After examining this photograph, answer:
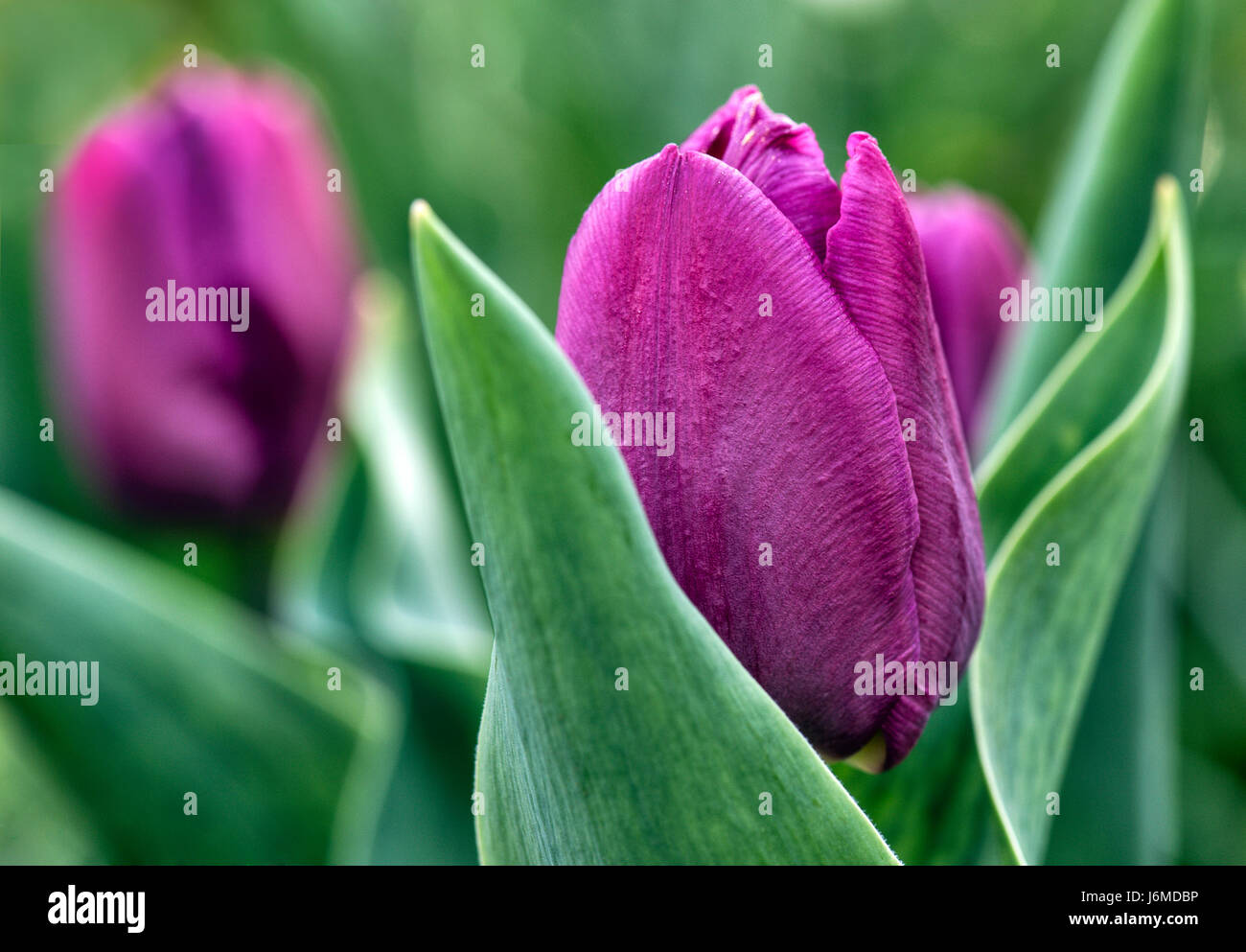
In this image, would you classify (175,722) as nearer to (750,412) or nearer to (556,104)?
(750,412)

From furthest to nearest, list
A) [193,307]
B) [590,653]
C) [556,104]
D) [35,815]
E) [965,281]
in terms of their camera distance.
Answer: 1. [556,104]
2. [35,815]
3. [193,307]
4. [965,281]
5. [590,653]

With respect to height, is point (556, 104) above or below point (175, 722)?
above

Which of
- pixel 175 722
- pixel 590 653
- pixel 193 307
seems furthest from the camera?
pixel 193 307

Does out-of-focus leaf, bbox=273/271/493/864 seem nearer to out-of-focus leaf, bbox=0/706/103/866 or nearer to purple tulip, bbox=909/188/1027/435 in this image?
out-of-focus leaf, bbox=0/706/103/866

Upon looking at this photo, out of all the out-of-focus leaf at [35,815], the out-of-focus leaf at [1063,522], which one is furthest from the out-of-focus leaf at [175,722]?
the out-of-focus leaf at [1063,522]

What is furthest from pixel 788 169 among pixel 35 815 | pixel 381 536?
pixel 35 815
